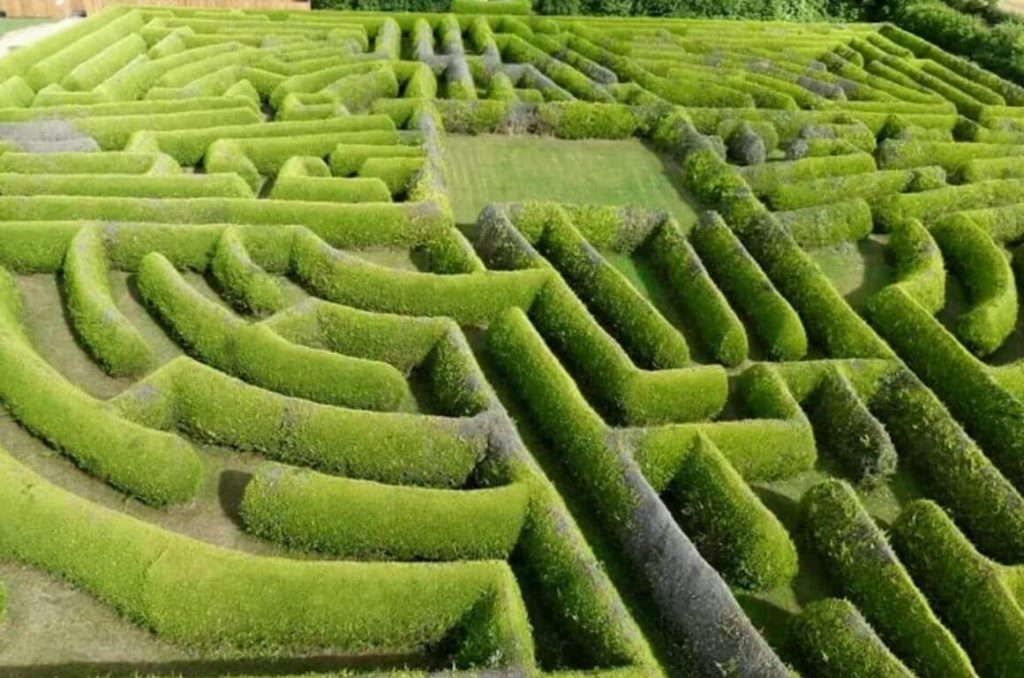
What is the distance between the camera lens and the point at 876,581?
1689 centimetres

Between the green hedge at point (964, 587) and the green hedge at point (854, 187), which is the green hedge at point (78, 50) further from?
the green hedge at point (964, 587)

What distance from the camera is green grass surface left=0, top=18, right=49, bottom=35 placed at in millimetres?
43250

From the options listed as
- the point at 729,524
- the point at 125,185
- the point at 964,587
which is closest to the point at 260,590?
the point at 729,524

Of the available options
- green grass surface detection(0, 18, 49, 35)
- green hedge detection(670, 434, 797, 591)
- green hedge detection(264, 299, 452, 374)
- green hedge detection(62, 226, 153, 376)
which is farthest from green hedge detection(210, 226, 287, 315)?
green grass surface detection(0, 18, 49, 35)

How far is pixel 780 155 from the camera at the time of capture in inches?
1428

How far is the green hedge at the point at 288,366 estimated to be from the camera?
2014cm

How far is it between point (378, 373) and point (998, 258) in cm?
2002

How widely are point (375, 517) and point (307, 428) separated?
116 inches

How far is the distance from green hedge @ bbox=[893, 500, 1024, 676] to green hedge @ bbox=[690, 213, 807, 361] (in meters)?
6.23

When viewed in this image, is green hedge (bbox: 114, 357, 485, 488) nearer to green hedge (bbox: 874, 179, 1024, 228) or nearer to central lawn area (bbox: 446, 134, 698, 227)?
central lawn area (bbox: 446, 134, 698, 227)

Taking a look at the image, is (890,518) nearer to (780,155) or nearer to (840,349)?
(840,349)

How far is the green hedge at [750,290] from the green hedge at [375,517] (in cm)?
1036

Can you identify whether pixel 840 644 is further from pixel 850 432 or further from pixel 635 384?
pixel 635 384

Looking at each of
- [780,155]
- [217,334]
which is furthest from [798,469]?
→ [780,155]
